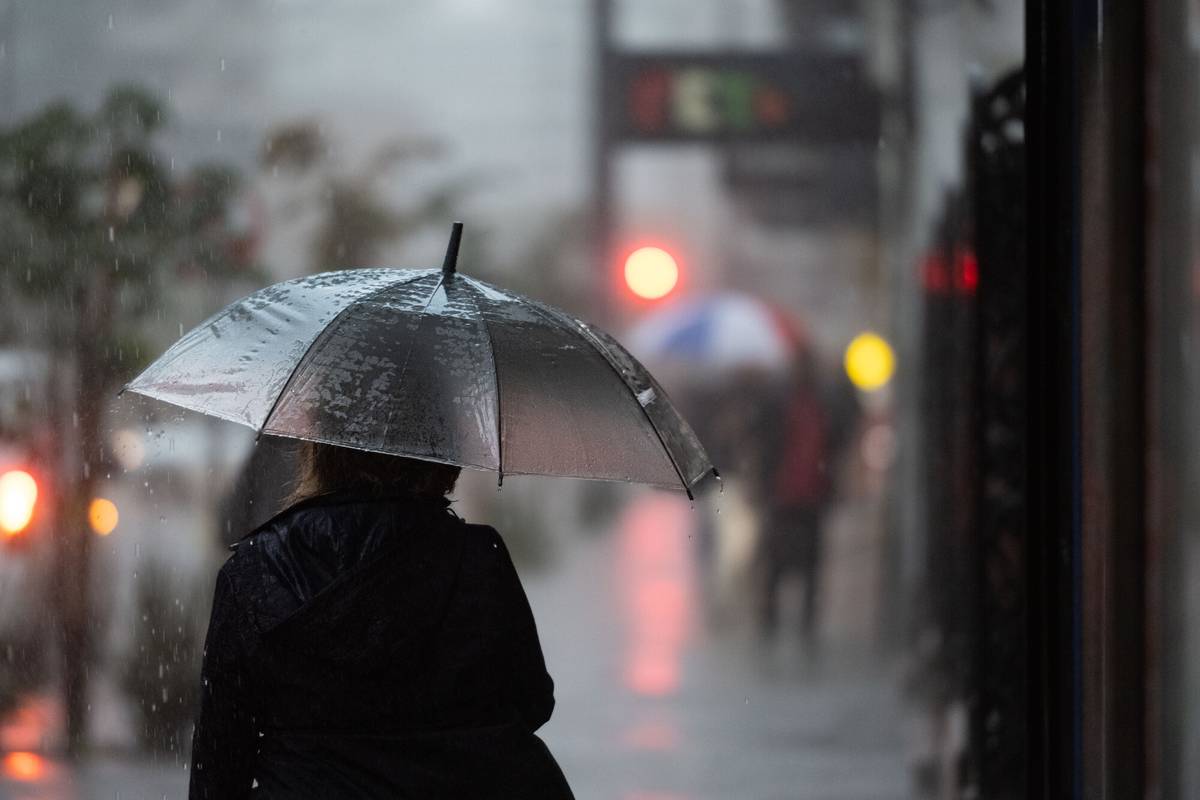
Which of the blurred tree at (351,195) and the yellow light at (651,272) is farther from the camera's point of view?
the yellow light at (651,272)

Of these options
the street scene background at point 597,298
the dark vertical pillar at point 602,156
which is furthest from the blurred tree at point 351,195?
the dark vertical pillar at point 602,156

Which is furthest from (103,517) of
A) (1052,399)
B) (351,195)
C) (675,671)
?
(1052,399)

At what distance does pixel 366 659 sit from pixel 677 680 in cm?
476

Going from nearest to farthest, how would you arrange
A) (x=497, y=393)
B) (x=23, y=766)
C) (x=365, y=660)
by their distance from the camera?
(x=365, y=660), (x=497, y=393), (x=23, y=766)

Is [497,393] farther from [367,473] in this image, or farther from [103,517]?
[103,517]

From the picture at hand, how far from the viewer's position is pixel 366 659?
1.76 meters

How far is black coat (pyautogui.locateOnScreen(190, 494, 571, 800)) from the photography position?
1.75 m

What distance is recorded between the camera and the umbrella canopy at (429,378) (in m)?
1.95

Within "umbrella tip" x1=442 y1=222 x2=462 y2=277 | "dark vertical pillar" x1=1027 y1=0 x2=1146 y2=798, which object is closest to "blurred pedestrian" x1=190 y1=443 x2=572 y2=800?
"umbrella tip" x1=442 y1=222 x2=462 y2=277

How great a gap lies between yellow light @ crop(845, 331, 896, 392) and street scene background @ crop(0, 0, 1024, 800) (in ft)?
0.04

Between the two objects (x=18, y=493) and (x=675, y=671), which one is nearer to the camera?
(x=18, y=493)

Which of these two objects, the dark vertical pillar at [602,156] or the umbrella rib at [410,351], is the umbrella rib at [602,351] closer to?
the umbrella rib at [410,351]

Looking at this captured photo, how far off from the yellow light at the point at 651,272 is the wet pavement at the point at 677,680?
3.05ft

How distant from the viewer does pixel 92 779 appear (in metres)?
5.79
